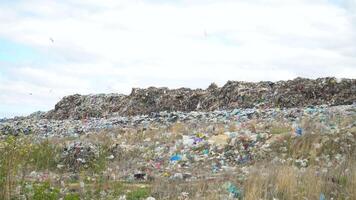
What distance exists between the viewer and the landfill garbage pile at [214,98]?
66.4ft

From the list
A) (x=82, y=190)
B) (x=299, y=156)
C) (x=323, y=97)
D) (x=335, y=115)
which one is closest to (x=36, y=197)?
(x=82, y=190)

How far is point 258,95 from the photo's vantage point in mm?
21812

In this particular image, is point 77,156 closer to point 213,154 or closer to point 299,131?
point 213,154

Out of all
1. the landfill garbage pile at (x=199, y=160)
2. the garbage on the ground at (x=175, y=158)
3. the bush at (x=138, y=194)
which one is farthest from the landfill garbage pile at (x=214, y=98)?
the bush at (x=138, y=194)

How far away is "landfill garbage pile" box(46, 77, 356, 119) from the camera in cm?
2023

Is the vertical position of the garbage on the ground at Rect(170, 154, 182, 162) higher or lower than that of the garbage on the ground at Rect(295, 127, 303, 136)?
lower

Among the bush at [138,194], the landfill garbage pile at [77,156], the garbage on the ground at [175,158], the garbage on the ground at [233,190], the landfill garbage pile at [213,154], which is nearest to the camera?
the garbage on the ground at [233,190]

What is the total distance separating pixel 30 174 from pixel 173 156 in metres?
2.72

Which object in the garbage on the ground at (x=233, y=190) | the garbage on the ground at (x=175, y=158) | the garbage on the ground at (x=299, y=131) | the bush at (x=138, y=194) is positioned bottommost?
the bush at (x=138, y=194)

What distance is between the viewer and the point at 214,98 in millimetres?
23391

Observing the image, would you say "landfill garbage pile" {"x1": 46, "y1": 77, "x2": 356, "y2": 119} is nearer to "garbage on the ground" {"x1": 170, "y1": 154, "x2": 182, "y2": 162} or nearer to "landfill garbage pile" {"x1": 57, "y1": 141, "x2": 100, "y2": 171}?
"garbage on the ground" {"x1": 170, "y1": 154, "x2": 182, "y2": 162}

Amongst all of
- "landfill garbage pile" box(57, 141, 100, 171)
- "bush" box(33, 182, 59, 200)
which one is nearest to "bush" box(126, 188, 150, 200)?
"bush" box(33, 182, 59, 200)

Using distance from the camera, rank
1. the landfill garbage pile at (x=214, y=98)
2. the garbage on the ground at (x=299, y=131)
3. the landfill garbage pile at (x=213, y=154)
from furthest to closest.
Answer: the landfill garbage pile at (x=214, y=98), the garbage on the ground at (x=299, y=131), the landfill garbage pile at (x=213, y=154)

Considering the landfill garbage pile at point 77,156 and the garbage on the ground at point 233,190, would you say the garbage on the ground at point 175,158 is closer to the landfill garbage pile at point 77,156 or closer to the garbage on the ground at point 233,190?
the landfill garbage pile at point 77,156
